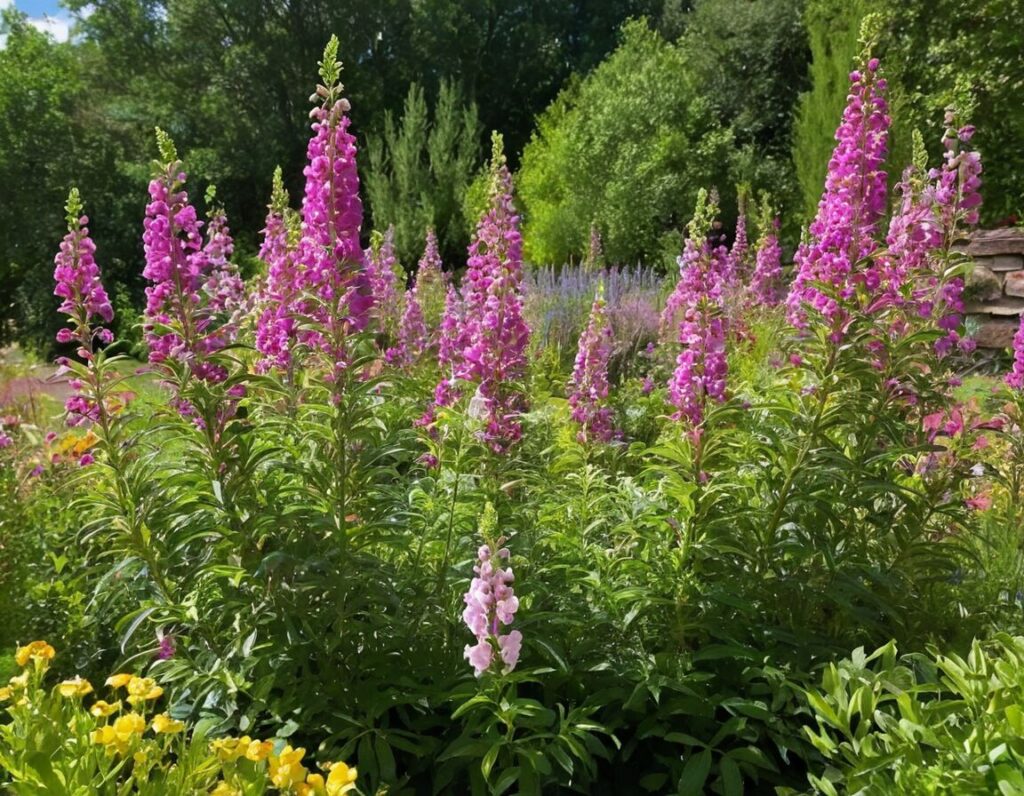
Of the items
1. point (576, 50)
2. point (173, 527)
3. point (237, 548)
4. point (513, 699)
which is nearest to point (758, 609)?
point (513, 699)

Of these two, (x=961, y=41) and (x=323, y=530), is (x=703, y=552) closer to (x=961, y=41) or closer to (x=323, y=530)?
(x=323, y=530)

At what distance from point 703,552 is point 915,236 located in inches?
56.7

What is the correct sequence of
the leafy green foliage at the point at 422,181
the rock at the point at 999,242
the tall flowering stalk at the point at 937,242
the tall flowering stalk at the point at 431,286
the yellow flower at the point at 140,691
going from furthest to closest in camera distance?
the leafy green foliage at the point at 422,181
the rock at the point at 999,242
the tall flowering stalk at the point at 431,286
the tall flowering stalk at the point at 937,242
the yellow flower at the point at 140,691

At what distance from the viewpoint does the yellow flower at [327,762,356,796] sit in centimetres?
149

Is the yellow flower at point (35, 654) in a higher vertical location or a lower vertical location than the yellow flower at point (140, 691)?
higher

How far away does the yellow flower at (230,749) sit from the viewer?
1.53 metres

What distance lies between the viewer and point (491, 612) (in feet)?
6.23

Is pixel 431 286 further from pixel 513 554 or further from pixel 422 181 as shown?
pixel 422 181

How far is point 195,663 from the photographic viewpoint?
90.1 inches

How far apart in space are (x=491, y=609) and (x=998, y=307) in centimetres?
806

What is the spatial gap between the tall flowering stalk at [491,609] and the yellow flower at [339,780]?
0.45m

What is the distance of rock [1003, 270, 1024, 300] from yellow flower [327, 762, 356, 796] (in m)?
8.44

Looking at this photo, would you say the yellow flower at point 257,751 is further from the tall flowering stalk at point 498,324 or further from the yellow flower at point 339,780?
the tall flowering stalk at point 498,324

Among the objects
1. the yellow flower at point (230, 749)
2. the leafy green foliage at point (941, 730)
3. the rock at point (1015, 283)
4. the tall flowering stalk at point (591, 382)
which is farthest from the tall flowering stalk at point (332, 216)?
the rock at point (1015, 283)
